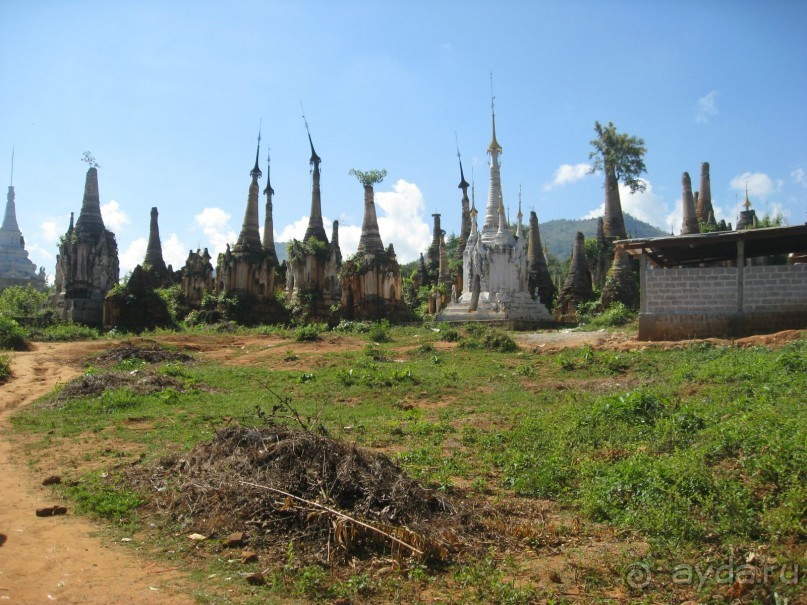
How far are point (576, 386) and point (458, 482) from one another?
697cm

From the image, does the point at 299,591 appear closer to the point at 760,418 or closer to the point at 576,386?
the point at 760,418

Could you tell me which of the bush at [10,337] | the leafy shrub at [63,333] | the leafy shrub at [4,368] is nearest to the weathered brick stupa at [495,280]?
the leafy shrub at [63,333]

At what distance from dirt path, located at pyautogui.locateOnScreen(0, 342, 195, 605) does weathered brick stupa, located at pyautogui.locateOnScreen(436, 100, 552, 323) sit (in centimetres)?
2681

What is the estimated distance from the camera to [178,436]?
10.7 meters

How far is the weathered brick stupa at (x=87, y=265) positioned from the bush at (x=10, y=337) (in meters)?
9.36

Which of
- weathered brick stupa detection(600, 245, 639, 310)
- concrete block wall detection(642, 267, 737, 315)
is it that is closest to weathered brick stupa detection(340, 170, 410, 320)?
weathered brick stupa detection(600, 245, 639, 310)

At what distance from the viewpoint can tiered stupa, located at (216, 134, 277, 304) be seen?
123 feet

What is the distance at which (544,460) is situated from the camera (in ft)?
28.2

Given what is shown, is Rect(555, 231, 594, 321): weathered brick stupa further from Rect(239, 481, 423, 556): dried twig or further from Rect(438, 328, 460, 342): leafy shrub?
Rect(239, 481, 423, 556): dried twig

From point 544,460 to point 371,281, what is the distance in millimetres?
29307

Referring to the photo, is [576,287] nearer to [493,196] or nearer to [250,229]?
[493,196]

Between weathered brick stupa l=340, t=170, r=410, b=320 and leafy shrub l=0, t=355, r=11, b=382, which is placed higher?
weathered brick stupa l=340, t=170, r=410, b=320

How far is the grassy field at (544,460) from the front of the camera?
5.42 meters

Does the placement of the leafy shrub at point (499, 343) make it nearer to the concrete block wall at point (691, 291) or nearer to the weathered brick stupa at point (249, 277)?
the concrete block wall at point (691, 291)
